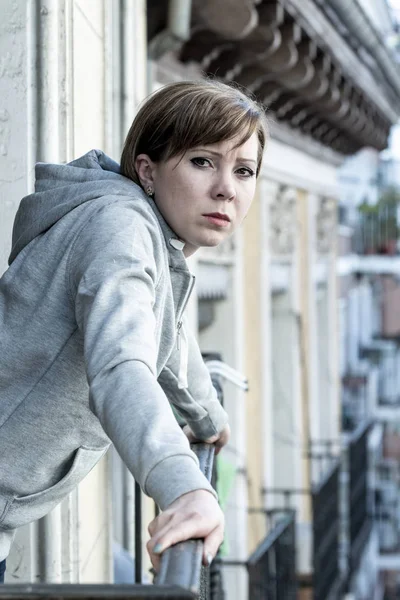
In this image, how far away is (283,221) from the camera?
11727 millimetres

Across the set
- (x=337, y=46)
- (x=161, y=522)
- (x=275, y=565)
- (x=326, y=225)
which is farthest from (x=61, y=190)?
(x=326, y=225)

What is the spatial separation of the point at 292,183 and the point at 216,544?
1078cm

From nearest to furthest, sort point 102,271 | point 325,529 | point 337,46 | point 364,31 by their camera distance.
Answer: point 102,271
point 337,46
point 364,31
point 325,529

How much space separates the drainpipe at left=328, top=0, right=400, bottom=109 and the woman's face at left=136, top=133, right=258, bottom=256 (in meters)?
7.87

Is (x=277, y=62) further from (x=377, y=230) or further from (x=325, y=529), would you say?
(x=377, y=230)

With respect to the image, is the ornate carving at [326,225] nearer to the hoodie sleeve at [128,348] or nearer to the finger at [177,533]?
the hoodie sleeve at [128,348]

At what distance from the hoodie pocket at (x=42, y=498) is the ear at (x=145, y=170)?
17.2 inches

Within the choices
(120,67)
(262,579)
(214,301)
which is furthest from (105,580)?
(214,301)

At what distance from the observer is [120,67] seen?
4.28 m

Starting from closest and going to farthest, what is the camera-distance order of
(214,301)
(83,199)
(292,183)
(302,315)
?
(83,199) < (214,301) < (292,183) < (302,315)

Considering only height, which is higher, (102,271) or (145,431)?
(102,271)

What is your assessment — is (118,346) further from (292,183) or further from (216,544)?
(292,183)

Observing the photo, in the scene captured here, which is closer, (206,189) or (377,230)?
(206,189)

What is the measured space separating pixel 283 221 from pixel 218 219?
9783 mm
